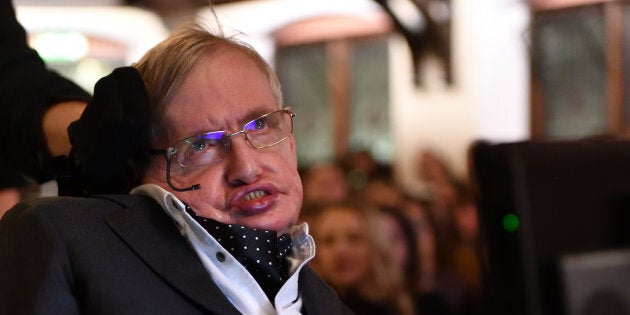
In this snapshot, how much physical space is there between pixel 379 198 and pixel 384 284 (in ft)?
5.16

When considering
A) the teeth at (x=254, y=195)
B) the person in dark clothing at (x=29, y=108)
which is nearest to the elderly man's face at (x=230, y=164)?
the teeth at (x=254, y=195)

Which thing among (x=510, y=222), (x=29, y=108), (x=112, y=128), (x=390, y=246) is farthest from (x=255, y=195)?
(x=390, y=246)

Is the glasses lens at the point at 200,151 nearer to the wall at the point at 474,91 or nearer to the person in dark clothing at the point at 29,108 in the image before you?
the person in dark clothing at the point at 29,108

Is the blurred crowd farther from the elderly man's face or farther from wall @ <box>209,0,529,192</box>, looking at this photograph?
wall @ <box>209,0,529,192</box>

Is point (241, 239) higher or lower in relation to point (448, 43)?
higher

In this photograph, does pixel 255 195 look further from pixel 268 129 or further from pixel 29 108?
pixel 29 108

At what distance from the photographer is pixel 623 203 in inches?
39.4

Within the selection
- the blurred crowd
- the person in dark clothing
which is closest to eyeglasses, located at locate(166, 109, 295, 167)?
the person in dark clothing

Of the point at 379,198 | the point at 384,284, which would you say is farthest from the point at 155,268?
the point at 379,198

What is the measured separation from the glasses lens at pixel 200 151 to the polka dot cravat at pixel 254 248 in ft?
0.29

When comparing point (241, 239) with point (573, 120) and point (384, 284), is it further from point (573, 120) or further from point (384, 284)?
point (573, 120)

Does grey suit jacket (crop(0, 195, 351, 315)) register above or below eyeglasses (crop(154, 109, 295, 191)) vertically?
below

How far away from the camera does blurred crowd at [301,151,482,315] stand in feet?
10.6

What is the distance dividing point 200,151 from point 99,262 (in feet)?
0.85
